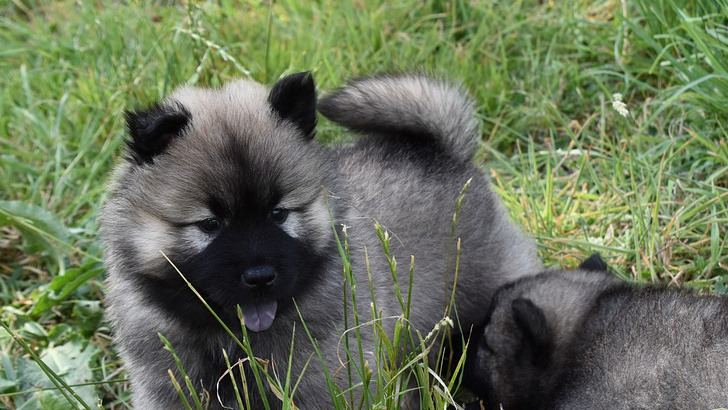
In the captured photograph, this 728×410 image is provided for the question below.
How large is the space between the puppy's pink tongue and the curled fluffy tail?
3.90ft

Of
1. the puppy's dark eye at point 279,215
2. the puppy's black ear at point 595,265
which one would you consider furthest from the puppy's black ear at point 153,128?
the puppy's black ear at point 595,265

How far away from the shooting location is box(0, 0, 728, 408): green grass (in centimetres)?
397

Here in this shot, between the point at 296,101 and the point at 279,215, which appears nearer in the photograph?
the point at 279,215

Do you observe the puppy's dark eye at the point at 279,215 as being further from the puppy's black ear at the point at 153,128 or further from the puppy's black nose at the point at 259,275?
the puppy's black ear at the point at 153,128

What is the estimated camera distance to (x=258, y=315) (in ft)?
9.12

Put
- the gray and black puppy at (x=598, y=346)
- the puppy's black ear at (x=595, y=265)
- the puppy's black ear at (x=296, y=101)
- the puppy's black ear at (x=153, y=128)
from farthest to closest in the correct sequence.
Result: the puppy's black ear at (x=595, y=265) → the gray and black puppy at (x=598, y=346) → the puppy's black ear at (x=296, y=101) → the puppy's black ear at (x=153, y=128)

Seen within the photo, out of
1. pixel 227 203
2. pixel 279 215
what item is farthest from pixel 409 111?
pixel 227 203

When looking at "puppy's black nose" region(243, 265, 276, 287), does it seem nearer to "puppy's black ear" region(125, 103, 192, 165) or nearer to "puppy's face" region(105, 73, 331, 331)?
"puppy's face" region(105, 73, 331, 331)

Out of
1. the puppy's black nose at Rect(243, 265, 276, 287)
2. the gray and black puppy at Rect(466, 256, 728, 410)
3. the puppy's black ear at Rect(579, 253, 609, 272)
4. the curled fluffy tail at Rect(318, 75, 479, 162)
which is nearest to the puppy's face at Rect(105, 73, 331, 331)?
the puppy's black nose at Rect(243, 265, 276, 287)

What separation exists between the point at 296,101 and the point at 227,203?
1.67 feet

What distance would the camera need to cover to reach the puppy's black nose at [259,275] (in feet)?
8.55

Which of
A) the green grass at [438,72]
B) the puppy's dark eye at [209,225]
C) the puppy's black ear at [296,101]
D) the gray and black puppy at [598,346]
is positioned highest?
the puppy's black ear at [296,101]

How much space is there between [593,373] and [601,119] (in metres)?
1.85

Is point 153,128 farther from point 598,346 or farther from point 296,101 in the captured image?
point 598,346
